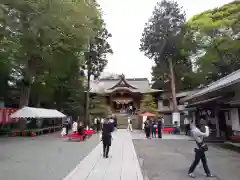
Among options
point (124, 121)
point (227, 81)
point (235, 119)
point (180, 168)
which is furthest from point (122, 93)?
point (180, 168)

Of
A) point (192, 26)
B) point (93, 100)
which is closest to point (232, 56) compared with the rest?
point (192, 26)

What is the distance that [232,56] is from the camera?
28328mm

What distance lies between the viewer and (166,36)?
34000 millimetres

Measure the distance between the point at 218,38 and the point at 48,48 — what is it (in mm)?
18112

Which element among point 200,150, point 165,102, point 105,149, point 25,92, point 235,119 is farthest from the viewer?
point 165,102

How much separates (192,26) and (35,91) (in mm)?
20787

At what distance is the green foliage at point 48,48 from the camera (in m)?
8.82

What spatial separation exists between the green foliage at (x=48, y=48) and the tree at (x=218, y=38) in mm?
11874

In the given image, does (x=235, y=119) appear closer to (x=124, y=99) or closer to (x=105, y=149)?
(x=105, y=149)

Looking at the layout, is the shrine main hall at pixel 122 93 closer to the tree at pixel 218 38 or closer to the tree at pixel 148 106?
the tree at pixel 148 106

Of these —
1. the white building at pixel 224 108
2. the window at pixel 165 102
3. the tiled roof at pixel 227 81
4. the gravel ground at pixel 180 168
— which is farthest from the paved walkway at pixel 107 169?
the window at pixel 165 102

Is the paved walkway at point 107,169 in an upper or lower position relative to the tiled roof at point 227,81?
lower

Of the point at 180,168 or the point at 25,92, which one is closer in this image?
the point at 180,168

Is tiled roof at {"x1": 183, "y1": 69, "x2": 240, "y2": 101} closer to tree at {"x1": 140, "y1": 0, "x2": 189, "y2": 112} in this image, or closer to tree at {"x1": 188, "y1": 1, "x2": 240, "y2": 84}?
tree at {"x1": 188, "y1": 1, "x2": 240, "y2": 84}
